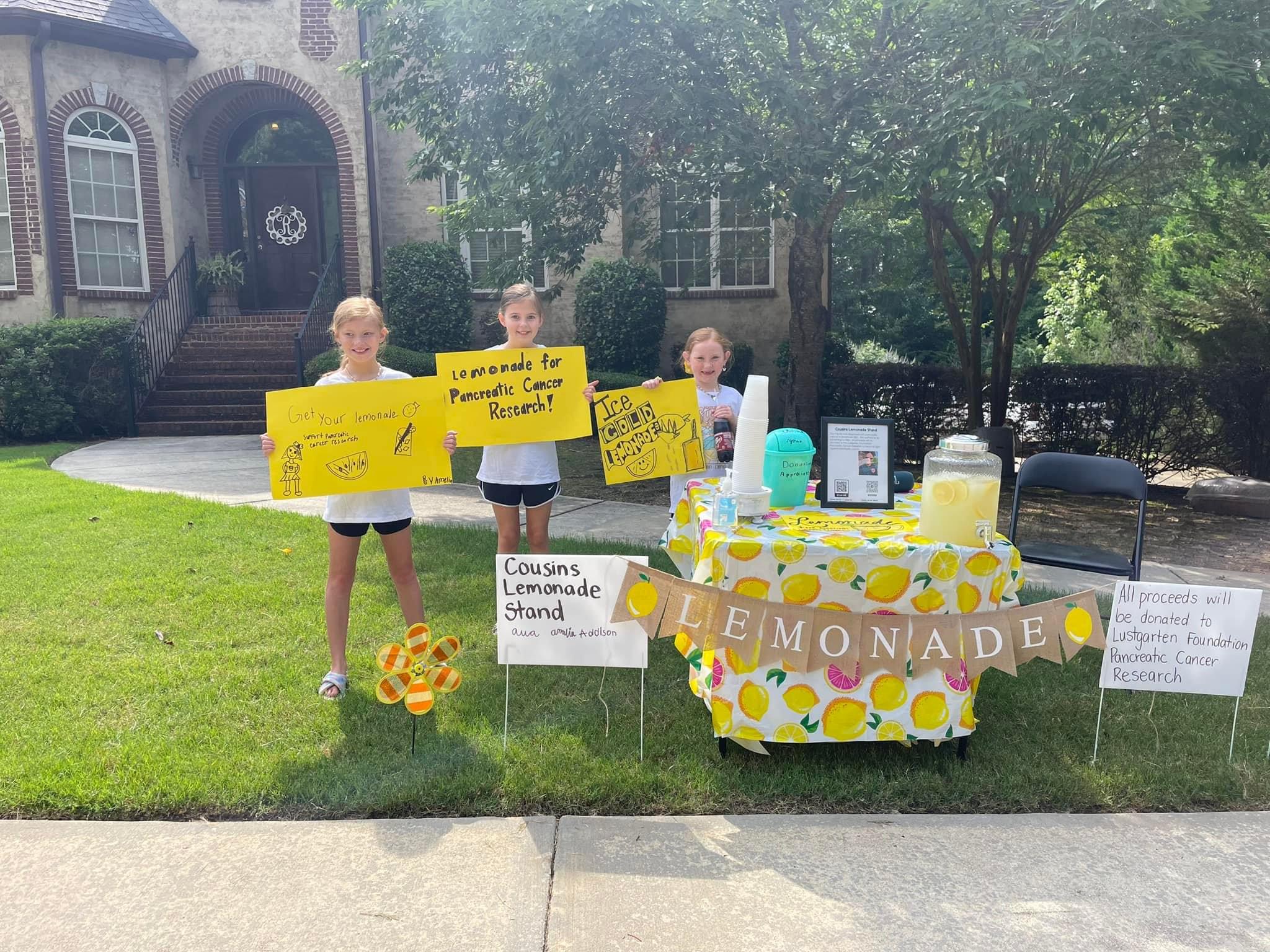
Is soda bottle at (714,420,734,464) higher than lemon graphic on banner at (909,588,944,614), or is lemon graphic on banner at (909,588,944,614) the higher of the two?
soda bottle at (714,420,734,464)

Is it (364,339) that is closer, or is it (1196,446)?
(364,339)

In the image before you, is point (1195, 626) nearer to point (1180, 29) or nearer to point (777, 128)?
point (1180, 29)

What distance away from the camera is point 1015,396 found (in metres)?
11.1

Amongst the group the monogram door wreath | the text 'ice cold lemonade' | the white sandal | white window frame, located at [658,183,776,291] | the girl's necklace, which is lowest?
the white sandal

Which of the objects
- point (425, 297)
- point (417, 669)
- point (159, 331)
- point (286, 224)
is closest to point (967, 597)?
point (417, 669)

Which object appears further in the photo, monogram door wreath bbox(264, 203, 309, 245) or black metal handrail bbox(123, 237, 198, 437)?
monogram door wreath bbox(264, 203, 309, 245)

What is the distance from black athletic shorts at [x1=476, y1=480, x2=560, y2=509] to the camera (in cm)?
455

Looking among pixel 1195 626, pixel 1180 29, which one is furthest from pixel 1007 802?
pixel 1180 29

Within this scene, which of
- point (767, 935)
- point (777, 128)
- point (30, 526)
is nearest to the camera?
point (767, 935)

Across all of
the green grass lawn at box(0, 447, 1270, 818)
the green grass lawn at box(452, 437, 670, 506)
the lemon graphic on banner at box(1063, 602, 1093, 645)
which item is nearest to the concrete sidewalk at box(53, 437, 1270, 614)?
the green grass lawn at box(452, 437, 670, 506)

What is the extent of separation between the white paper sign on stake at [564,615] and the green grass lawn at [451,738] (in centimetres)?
37

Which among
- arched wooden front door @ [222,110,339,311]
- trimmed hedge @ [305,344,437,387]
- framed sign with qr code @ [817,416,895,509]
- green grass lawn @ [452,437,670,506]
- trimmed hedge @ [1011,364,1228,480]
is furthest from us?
arched wooden front door @ [222,110,339,311]

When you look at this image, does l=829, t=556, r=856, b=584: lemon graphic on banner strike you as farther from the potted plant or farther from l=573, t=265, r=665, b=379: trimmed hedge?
the potted plant

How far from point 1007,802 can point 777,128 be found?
5805 millimetres
